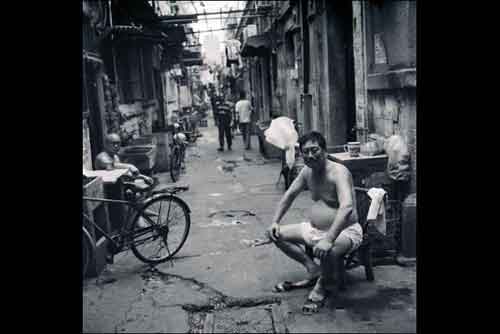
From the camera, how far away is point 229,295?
17.2 ft

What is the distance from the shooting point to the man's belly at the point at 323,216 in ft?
16.1

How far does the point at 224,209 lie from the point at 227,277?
3469 mm

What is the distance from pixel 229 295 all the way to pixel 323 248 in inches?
50.5

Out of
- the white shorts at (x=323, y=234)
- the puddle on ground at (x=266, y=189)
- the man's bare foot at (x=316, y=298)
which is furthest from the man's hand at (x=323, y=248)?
the puddle on ground at (x=266, y=189)

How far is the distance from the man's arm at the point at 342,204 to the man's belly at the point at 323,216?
194 millimetres

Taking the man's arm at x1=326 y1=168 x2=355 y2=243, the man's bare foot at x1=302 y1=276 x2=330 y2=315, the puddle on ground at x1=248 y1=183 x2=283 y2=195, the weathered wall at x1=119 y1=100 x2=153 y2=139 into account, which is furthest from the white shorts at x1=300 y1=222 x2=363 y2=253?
the weathered wall at x1=119 y1=100 x2=153 y2=139

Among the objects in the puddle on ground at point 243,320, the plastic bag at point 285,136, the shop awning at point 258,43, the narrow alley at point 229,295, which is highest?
the shop awning at point 258,43

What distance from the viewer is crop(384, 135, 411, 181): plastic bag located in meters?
6.15

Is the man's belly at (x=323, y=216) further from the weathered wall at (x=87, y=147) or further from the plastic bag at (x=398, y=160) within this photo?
the weathered wall at (x=87, y=147)
